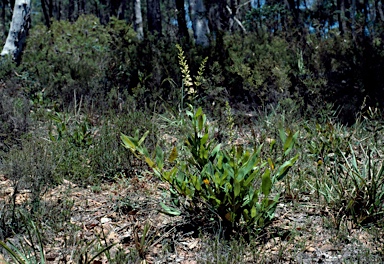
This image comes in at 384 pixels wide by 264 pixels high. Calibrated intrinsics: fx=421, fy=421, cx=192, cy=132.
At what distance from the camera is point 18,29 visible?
321 inches

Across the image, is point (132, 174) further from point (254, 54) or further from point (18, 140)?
point (254, 54)

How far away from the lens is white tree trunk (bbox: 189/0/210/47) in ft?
29.2

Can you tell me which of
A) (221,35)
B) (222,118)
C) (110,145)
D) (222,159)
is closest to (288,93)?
(222,118)

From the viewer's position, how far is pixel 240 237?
2.75m

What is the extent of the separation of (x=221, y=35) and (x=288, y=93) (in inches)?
84.5

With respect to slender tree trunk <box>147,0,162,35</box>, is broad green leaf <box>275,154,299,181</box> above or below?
below

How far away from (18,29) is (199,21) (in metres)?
3.69

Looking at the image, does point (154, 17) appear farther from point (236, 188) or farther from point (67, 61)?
point (236, 188)

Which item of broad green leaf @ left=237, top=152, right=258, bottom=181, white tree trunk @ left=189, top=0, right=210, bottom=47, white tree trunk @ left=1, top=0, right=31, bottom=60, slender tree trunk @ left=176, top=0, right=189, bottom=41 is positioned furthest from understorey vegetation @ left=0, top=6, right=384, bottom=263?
slender tree trunk @ left=176, top=0, right=189, bottom=41

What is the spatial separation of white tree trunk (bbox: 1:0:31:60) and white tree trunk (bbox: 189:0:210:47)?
11.1ft

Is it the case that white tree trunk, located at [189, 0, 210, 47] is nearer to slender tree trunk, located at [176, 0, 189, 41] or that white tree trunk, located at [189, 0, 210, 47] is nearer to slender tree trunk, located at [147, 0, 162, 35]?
slender tree trunk, located at [176, 0, 189, 41]

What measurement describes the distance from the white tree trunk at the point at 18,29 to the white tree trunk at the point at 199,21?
11.1 ft

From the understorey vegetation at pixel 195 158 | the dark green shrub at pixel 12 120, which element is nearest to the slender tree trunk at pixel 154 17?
the understorey vegetation at pixel 195 158

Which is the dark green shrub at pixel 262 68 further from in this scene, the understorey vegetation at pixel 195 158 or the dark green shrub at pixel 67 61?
the dark green shrub at pixel 67 61
